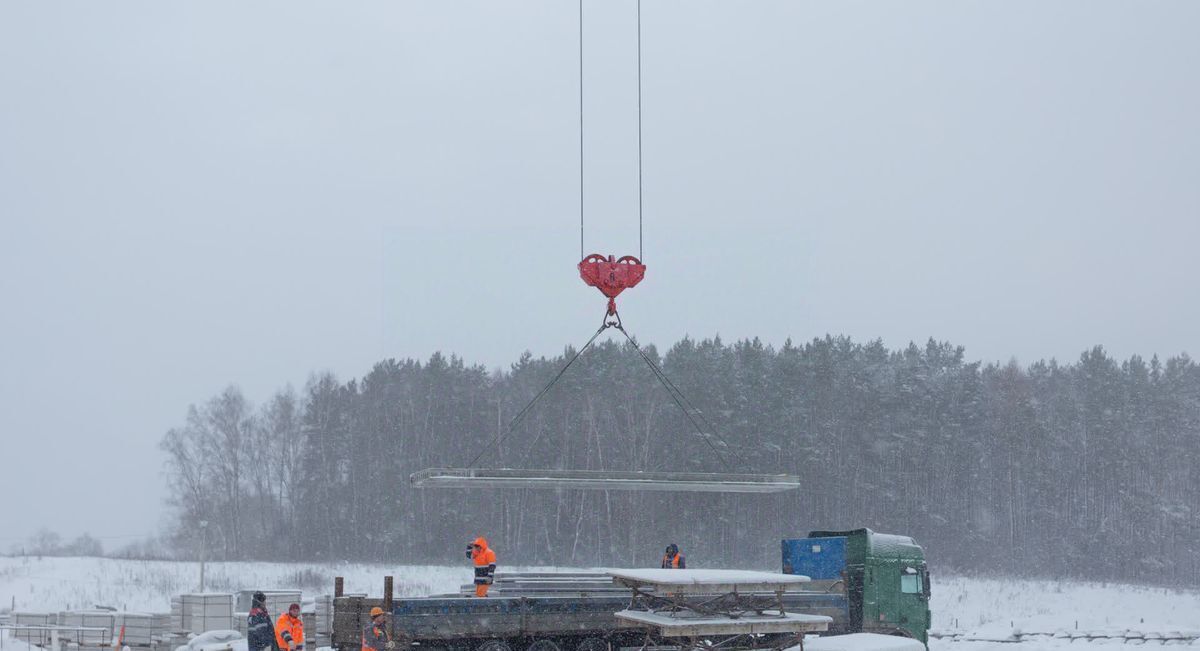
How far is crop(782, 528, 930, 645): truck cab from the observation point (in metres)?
18.3

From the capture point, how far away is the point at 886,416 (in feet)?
191

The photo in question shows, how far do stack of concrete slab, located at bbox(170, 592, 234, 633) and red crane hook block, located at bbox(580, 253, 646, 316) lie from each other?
1235 centimetres

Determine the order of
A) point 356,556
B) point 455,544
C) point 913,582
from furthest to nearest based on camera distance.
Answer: point 356,556 → point 455,544 → point 913,582

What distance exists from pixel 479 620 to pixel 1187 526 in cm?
5324

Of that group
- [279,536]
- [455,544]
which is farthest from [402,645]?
[279,536]

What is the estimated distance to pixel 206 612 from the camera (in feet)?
77.5

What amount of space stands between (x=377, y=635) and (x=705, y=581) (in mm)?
4658

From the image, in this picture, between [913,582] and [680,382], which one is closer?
[913,582]

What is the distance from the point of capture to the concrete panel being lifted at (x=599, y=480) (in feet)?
52.0

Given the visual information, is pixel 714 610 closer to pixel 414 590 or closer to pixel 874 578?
pixel 874 578

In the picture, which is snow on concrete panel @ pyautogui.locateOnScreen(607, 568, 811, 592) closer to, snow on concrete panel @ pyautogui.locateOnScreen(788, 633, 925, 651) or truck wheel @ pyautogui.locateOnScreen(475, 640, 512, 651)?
snow on concrete panel @ pyautogui.locateOnScreen(788, 633, 925, 651)

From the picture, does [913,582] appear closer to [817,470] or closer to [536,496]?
[817,470]

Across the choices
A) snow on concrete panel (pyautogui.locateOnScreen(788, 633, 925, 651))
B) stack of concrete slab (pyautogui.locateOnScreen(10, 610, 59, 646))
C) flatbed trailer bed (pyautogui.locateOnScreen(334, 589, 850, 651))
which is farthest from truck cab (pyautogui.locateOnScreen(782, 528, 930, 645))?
stack of concrete slab (pyautogui.locateOnScreen(10, 610, 59, 646))

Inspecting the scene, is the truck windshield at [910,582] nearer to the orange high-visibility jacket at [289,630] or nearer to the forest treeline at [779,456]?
the orange high-visibility jacket at [289,630]
